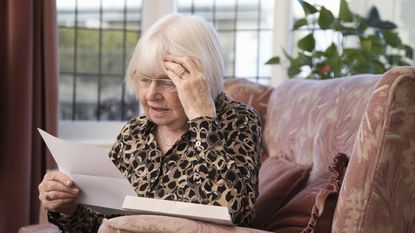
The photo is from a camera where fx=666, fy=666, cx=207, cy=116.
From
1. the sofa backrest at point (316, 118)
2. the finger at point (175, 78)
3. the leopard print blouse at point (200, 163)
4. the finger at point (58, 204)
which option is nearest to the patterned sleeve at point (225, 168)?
the leopard print blouse at point (200, 163)

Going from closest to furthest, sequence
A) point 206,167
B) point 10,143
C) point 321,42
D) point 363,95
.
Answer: point 206,167 < point 363,95 < point 10,143 < point 321,42

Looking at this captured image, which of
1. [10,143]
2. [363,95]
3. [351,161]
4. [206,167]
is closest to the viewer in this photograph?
[351,161]

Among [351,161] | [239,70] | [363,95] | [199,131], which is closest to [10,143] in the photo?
[239,70]

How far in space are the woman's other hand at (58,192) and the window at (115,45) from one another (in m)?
1.76

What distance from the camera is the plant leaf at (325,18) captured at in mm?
2796

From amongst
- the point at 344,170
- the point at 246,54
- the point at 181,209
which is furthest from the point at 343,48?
the point at 181,209

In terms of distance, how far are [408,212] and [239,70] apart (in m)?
2.23

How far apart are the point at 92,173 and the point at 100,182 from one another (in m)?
0.03

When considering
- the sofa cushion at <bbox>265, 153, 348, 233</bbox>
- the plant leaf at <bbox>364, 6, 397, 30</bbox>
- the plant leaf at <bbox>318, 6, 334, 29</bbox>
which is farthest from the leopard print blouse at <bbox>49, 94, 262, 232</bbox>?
the plant leaf at <bbox>364, 6, 397, 30</bbox>

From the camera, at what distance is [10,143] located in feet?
9.46

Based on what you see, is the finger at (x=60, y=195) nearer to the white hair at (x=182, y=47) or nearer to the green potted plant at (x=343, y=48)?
the white hair at (x=182, y=47)

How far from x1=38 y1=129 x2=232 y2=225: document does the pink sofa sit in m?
0.06

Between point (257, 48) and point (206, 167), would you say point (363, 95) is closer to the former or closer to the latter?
point (206, 167)

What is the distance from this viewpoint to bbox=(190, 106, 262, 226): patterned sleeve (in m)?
1.56
